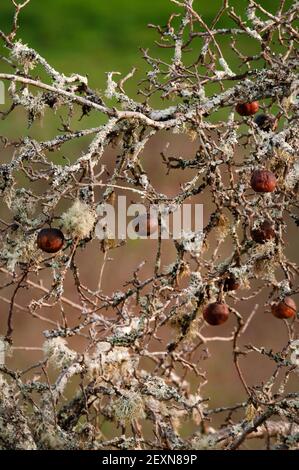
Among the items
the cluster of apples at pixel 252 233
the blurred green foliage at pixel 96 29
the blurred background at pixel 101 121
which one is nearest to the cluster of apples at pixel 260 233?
the cluster of apples at pixel 252 233

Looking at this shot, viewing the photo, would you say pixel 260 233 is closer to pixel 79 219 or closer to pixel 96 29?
pixel 79 219

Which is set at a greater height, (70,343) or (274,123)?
(274,123)

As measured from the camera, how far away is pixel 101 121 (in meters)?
8.65

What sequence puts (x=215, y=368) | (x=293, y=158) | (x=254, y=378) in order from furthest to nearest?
(x=215, y=368) → (x=254, y=378) → (x=293, y=158)

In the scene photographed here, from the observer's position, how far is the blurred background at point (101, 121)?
5.81m

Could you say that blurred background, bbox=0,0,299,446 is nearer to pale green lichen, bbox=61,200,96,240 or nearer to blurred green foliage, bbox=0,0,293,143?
blurred green foliage, bbox=0,0,293,143

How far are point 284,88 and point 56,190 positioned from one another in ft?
1.66

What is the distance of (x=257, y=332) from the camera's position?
243 inches

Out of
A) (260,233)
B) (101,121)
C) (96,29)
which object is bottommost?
(260,233)

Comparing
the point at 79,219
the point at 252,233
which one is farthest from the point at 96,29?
the point at 79,219

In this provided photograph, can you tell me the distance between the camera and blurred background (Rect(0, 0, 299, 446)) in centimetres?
581

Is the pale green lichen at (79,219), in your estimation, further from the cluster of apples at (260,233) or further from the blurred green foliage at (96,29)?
the blurred green foliage at (96,29)

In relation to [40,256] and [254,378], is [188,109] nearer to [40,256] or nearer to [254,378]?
[40,256]
